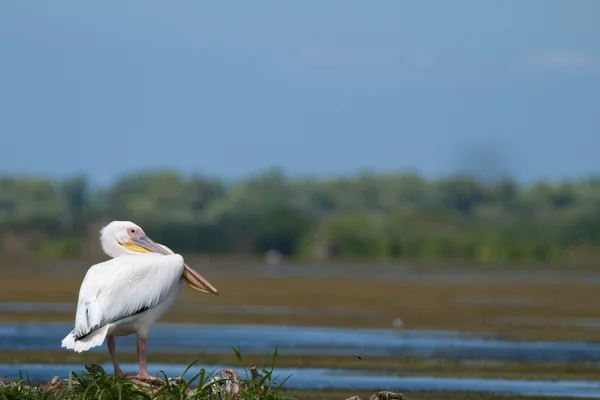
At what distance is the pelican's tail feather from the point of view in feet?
33.9

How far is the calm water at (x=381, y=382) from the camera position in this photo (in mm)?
13594

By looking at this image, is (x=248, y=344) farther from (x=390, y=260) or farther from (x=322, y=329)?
(x=390, y=260)

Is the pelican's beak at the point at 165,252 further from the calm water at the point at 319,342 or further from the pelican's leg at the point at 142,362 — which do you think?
the calm water at the point at 319,342

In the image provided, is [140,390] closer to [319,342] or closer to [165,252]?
[165,252]

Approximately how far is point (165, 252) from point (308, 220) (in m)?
50.0

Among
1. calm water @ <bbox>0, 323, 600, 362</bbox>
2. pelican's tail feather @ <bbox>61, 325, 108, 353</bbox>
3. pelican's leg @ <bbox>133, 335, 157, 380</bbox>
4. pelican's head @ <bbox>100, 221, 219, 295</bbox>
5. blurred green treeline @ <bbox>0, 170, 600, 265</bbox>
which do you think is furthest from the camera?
blurred green treeline @ <bbox>0, 170, 600, 265</bbox>

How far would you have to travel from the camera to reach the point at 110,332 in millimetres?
10750

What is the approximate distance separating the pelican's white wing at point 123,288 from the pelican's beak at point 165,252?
14 cm

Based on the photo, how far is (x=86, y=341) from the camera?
410 inches

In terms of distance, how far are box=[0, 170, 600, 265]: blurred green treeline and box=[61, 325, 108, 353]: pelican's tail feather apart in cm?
4528

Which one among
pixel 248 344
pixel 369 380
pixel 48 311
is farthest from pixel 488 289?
pixel 369 380

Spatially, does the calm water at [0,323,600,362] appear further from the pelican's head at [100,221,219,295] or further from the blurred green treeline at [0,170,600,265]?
the blurred green treeline at [0,170,600,265]

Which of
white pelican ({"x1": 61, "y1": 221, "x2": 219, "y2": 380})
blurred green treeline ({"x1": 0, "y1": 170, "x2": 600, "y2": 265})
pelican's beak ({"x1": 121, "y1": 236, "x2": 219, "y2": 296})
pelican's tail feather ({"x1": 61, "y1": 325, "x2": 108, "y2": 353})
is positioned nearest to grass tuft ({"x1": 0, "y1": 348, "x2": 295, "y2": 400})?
pelican's tail feather ({"x1": 61, "y1": 325, "x2": 108, "y2": 353})

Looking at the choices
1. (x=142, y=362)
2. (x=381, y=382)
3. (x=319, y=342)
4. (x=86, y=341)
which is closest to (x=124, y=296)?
(x=86, y=341)
